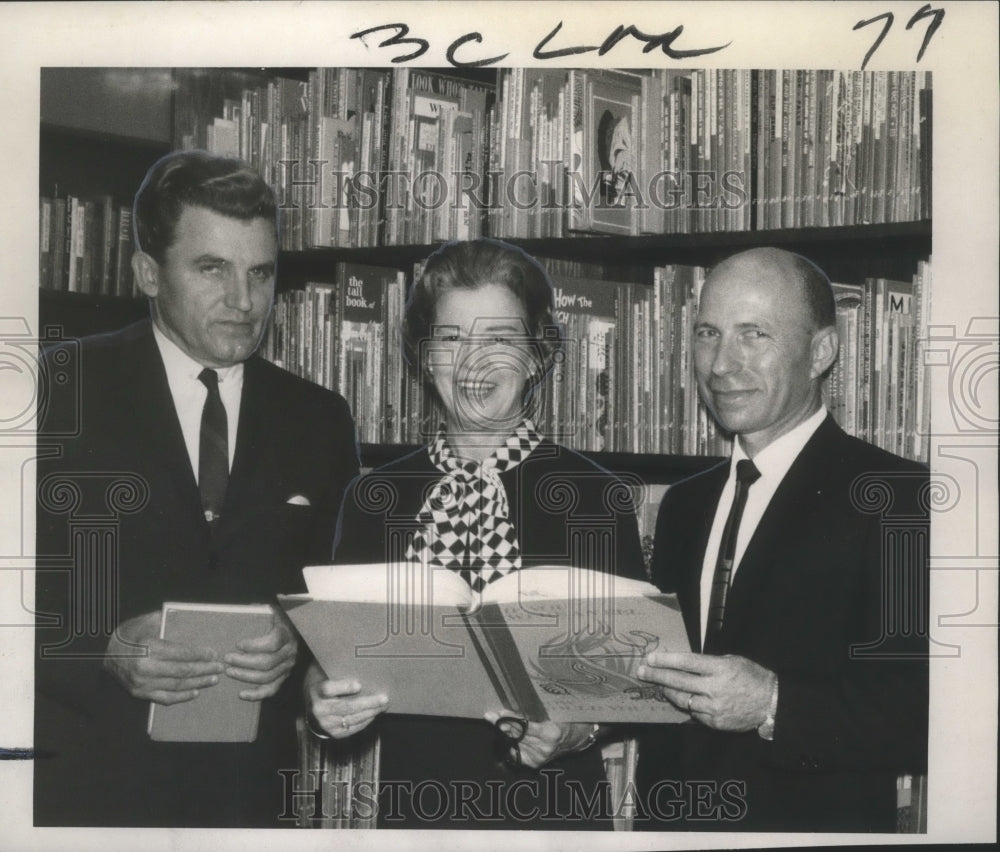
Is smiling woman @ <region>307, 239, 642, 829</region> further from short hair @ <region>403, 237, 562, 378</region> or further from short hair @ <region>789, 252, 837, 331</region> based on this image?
short hair @ <region>789, 252, 837, 331</region>

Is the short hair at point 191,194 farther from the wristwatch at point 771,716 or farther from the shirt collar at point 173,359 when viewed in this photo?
the wristwatch at point 771,716

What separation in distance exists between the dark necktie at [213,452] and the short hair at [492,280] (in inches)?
16.6

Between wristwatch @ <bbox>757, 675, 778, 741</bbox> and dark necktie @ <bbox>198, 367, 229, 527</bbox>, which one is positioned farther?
dark necktie @ <bbox>198, 367, 229, 527</bbox>

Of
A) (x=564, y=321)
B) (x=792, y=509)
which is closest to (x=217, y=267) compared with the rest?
(x=564, y=321)

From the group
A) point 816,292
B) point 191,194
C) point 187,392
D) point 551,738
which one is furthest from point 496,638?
point 191,194

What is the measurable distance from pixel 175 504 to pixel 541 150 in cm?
104

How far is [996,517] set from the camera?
228 cm

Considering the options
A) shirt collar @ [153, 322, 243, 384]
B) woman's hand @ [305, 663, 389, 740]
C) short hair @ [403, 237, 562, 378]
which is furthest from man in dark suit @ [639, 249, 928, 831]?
shirt collar @ [153, 322, 243, 384]

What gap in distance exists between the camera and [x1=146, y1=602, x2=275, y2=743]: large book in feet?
7.23

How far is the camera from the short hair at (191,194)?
7.39 feet

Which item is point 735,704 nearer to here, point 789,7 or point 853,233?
point 853,233

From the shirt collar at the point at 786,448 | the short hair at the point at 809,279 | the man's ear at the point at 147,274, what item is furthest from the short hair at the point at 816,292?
the man's ear at the point at 147,274

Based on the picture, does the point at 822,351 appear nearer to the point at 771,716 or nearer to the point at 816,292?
the point at 816,292

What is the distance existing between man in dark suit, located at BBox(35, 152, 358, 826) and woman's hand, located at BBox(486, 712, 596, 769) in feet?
1.59
